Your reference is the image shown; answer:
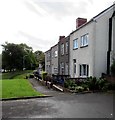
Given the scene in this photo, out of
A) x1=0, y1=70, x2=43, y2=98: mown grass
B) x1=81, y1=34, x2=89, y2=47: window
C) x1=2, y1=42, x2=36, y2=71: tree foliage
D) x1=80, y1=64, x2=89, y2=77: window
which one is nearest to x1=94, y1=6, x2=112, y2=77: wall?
x1=80, y1=64, x2=89, y2=77: window

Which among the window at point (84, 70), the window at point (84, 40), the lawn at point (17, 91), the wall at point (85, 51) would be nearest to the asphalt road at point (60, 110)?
the lawn at point (17, 91)

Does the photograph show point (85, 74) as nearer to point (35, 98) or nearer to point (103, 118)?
point (35, 98)

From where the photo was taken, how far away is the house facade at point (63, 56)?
29.5m

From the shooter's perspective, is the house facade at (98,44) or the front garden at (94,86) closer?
the front garden at (94,86)

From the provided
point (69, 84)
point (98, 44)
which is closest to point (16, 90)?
point (69, 84)

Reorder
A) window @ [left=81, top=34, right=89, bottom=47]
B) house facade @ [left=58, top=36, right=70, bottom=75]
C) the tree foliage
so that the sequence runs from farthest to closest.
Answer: the tree foliage
house facade @ [left=58, top=36, right=70, bottom=75]
window @ [left=81, top=34, right=89, bottom=47]

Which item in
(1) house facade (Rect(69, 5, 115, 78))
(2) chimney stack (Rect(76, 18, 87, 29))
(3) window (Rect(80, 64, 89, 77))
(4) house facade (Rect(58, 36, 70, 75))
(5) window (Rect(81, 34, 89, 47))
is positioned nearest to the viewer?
(1) house facade (Rect(69, 5, 115, 78))

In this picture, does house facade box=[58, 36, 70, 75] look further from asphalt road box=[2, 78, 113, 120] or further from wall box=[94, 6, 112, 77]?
asphalt road box=[2, 78, 113, 120]

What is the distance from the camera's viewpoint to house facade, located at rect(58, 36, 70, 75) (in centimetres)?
2945

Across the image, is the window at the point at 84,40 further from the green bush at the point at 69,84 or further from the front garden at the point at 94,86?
the front garden at the point at 94,86

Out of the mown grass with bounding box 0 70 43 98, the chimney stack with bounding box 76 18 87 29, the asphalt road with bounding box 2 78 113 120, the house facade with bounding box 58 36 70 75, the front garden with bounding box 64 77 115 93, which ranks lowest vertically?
the asphalt road with bounding box 2 78 113 120

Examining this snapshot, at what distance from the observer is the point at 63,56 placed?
31.7 metres

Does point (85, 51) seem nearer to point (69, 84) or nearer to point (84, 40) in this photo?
point (84, 40)

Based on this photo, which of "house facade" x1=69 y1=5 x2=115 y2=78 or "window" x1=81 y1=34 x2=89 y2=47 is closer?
"house facade" x1=69 y1=5 x2=115 y2=78
